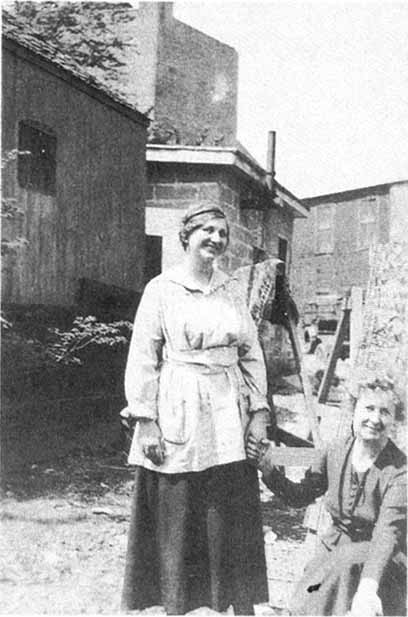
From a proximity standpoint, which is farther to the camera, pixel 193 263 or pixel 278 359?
pixel 278 359

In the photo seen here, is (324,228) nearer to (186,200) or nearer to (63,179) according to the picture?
(186,200)

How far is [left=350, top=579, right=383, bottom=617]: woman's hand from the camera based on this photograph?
2422mm

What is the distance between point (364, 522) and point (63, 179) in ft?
14.2

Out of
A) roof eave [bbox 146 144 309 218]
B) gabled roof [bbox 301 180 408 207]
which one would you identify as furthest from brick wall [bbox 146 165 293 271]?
gabled roof [bbox 301 180 408 207]

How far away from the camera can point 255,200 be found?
21.4ft

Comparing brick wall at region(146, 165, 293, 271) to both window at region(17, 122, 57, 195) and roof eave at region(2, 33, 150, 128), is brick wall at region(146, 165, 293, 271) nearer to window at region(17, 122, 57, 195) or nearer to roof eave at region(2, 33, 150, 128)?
roof eave at region(2, 33, 150, 128)

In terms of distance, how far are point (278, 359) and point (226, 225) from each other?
275 inches

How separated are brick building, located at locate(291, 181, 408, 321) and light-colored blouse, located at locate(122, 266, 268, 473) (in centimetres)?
1268

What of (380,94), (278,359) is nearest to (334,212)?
(278,359)

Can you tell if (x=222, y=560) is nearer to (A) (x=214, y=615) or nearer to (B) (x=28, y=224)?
(A) (x=214, y=615)

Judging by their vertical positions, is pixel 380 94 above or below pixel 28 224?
above

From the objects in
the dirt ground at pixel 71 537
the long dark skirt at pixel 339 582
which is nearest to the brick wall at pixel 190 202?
the dirt ground at pixel 71 537

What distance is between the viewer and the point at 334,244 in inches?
682

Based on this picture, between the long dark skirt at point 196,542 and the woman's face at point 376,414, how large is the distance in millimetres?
526
